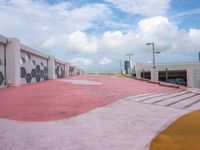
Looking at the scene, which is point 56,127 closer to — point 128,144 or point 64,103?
point 128,144

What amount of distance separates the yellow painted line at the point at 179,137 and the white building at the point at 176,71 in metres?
38.8

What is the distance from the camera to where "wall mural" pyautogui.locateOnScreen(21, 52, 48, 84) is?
83.9 ft

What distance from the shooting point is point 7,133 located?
930 cm

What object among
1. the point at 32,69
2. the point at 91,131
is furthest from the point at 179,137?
the point at 32,69

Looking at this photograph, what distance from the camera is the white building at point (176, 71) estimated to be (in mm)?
51875

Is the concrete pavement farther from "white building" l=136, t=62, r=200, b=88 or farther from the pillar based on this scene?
"white building" l=136, t=62, r=200, b=88

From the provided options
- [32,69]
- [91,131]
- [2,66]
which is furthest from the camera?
[32,69]

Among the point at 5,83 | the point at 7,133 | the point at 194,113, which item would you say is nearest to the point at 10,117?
the point at 7,133

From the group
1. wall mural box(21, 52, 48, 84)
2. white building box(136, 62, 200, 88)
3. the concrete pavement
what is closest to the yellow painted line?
the concrete pavement

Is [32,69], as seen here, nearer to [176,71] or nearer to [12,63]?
[12,63]

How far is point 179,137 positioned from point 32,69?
70.7 ft

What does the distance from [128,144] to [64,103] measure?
20.6ft

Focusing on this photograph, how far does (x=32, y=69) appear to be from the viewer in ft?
92.8

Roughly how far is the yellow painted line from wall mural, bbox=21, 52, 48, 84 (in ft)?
56.8
